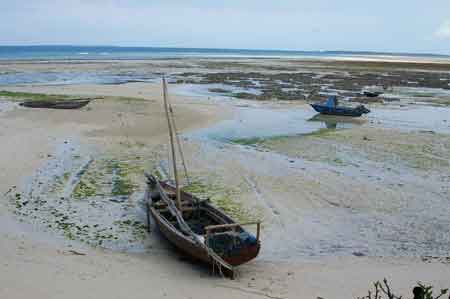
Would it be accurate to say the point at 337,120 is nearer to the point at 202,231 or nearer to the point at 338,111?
the point at 338,111

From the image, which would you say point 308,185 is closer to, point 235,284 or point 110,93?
point 235,284

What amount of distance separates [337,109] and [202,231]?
61.2 ft

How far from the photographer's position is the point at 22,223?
1048 cm

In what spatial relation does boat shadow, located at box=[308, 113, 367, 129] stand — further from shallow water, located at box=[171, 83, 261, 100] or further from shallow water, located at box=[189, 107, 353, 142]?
shallow water, located at box=[171, 83, 261, 100]

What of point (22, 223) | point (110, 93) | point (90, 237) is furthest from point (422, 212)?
point (110, 93)

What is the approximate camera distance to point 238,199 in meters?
12.4

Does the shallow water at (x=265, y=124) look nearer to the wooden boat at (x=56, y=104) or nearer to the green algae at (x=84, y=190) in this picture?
the green algae at (x=84, y=190)

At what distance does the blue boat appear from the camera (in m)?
25.8

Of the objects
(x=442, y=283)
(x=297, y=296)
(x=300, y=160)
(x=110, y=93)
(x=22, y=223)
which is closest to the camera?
(x=297, y=296)

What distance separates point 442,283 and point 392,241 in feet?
6.49

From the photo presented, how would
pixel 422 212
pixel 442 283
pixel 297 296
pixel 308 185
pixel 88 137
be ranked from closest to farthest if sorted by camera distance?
pixel 297 296 < pixel 442 283 < pixel 422 212 < pixel 308 185 < pixel 88 137

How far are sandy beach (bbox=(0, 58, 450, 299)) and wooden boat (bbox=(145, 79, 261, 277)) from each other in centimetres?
38

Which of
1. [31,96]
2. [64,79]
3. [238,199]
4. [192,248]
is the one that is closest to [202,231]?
[192,248]

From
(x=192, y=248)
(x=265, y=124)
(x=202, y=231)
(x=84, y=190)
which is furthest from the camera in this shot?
(x=265, y=124)
